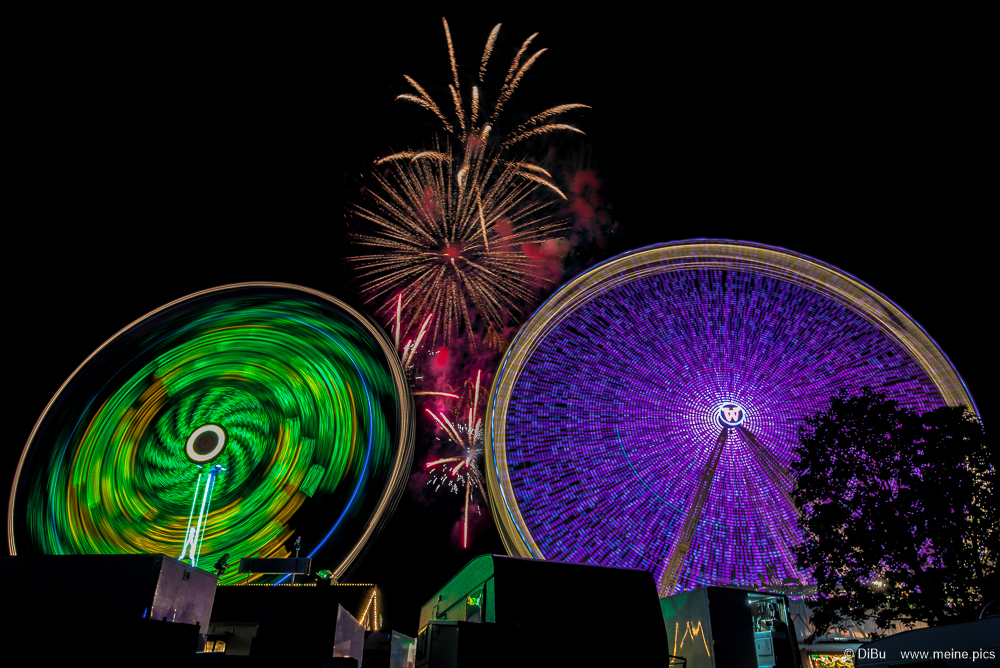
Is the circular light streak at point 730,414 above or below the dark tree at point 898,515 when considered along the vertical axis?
above

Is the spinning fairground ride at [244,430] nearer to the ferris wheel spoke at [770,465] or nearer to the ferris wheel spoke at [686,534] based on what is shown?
the ferris wheel spoke at [686,534]

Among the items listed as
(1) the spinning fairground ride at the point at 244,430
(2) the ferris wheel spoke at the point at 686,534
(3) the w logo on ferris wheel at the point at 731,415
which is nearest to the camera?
(2) the ferris wheel spoke at the point at 686,534

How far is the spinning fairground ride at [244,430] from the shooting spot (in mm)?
18281

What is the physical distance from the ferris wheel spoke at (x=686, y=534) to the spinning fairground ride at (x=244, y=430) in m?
9.47

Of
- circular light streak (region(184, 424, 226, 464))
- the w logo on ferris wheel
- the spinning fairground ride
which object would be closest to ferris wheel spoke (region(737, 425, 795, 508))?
the w logo on ferris wheel

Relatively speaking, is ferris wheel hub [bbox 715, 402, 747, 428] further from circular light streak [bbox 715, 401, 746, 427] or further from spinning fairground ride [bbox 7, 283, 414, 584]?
spinning fairground ride [bbox 7, 283, 414, 584]

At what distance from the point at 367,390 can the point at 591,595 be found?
10.9 m

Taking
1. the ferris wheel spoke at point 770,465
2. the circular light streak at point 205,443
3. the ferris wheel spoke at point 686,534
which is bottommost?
the ferris wheel spoke at point 686,534

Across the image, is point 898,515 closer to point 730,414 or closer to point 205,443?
point 730,414

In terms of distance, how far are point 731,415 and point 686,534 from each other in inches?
169

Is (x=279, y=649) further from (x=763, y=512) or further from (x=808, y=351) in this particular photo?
(x=808, y=351)

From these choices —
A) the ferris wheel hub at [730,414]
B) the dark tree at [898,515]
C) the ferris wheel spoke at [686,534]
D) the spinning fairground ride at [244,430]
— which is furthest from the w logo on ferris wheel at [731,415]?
the spinning fairground ride at [244,430]

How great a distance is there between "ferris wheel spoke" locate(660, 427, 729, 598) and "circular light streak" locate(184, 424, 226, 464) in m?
16.7

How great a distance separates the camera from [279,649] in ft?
38.3
